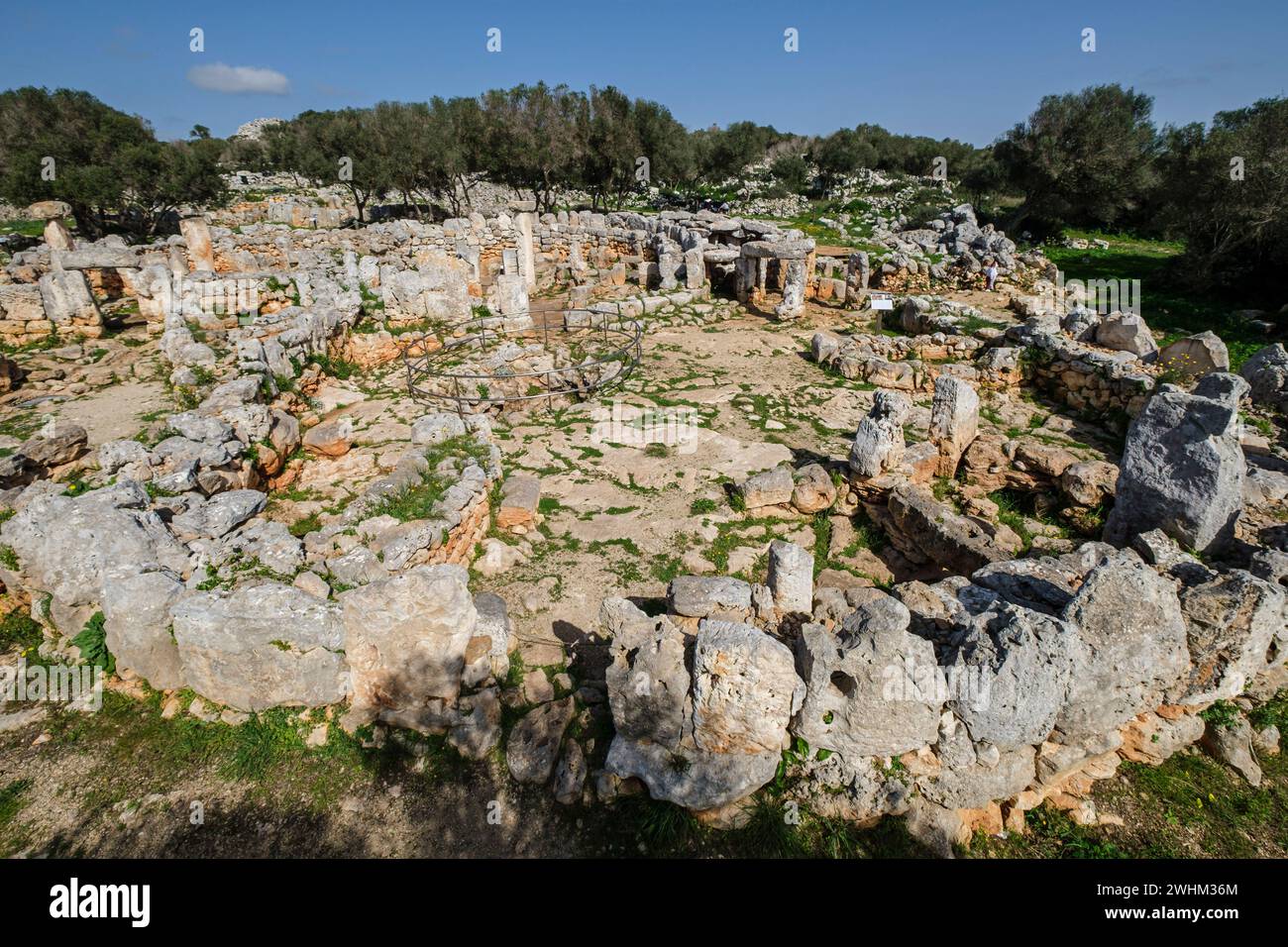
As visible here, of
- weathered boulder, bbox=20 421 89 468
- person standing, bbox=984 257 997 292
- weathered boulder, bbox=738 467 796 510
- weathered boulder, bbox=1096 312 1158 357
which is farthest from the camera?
person standing, bbox=984 257 997 292

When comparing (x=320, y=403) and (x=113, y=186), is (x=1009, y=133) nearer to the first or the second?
(x=320, y=403)

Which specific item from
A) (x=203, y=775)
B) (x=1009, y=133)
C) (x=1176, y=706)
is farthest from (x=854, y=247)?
(x=203, y=775)

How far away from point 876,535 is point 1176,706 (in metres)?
3.74

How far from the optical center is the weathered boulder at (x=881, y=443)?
846cm

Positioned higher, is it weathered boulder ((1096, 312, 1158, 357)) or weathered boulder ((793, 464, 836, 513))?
weathered boulder ((1096, 312, 1158, 357))

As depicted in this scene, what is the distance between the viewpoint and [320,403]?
11.3 metres

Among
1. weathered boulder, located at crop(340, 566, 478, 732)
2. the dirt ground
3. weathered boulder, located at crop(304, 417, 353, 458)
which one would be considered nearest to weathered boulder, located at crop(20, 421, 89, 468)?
the dirt ground

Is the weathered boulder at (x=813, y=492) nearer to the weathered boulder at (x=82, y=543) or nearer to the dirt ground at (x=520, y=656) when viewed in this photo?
the dirt ground at (x=520, y=656)

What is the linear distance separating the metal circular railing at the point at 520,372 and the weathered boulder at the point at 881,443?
5196 millimetres

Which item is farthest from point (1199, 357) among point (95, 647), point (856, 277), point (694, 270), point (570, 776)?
point (95, 647)

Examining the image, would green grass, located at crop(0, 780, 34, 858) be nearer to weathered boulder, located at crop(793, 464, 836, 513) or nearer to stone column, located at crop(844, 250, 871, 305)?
weathered boulder, located at crop(793, 464, 836, 513)

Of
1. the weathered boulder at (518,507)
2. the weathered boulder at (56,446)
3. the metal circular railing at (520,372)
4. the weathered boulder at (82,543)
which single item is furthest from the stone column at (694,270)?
the weathered boulder at (82,543)

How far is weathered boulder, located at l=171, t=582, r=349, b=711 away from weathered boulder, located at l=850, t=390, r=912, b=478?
7034 millimetres

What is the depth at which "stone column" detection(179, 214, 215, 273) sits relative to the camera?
1745 centimetres
